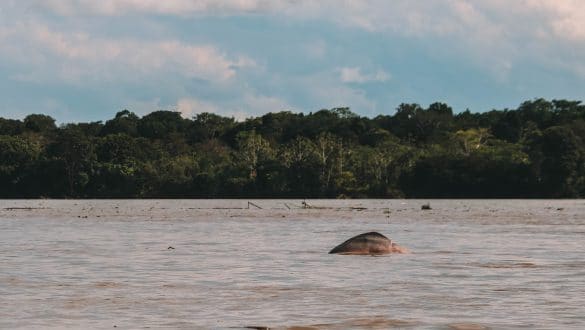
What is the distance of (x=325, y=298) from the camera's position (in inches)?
839

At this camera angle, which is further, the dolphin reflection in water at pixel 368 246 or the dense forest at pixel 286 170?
the dense forest at pixel 286 170

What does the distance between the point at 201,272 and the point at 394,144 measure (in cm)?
15801

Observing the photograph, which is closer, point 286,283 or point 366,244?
point 286,283

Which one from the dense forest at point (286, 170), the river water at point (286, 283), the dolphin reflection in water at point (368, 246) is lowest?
the river water at point (286, 283)

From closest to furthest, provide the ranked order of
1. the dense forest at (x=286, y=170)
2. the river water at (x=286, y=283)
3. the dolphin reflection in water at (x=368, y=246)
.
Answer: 1. the river water at (x=286, y=283)
2. the dolphin reflection in water at (x=368, y=246)
3. the dense forest at (x=286, y=170)

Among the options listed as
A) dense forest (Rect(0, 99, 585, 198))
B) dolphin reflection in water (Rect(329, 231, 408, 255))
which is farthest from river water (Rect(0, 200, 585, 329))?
dense forest (Rect(0, 99, 585, 198))

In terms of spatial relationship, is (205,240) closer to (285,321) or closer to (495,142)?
(285,321)

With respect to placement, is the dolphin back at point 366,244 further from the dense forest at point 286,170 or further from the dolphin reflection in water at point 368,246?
the dense forest at point 286,170

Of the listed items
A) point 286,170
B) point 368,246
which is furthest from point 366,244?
point 286,170

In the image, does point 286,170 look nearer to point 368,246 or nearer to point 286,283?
point 368,246

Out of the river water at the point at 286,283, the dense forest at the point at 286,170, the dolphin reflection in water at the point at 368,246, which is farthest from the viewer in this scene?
the dense forest at the point at 286,170

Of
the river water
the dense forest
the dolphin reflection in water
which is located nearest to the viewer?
the river water

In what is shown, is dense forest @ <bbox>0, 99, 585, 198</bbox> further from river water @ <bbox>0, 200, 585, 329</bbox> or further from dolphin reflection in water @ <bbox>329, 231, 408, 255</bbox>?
dolphin reflection in water @ <bbox>329, 231, 408, 255</bbox>

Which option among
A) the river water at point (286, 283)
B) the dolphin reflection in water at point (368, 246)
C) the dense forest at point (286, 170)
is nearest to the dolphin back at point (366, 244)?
the dolphin reflection in water at point (368, 246)
